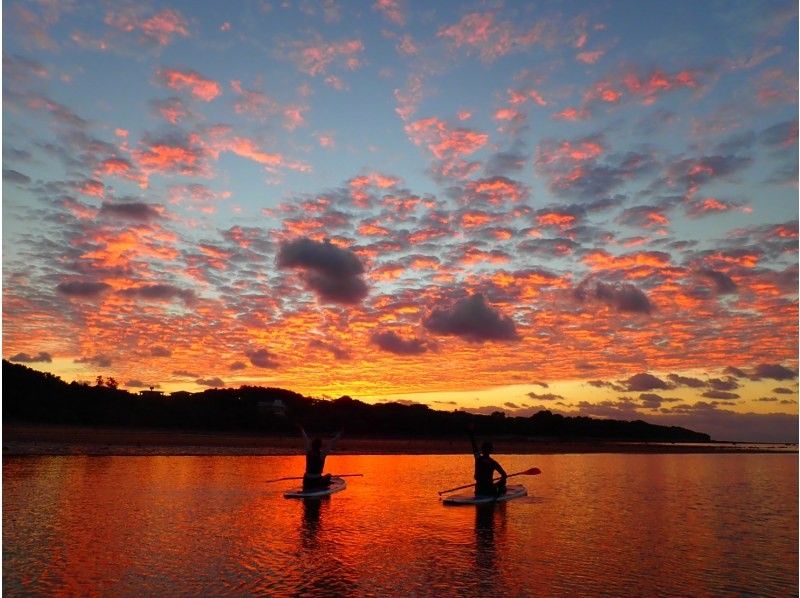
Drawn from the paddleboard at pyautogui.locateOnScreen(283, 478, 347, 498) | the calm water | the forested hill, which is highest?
the forested hill

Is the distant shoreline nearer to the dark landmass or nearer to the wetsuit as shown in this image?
the dark landmass

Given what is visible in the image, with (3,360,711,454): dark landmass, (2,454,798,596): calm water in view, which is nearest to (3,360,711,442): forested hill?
(3,360,711,454): dark landmass

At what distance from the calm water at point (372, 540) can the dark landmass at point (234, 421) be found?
6130 mm

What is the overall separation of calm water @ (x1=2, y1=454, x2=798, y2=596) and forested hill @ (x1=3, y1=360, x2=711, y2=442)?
4549 centimetres

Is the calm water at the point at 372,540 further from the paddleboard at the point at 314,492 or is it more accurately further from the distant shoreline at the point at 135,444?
the distant shoreline at the point at 135,444

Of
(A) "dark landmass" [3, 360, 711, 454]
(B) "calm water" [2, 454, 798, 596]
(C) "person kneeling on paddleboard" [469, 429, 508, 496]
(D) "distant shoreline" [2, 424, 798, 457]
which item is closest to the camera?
(B) "calm water" [2, 454, 798, 596]

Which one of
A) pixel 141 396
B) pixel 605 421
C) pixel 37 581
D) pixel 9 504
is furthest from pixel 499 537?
pixel 605 421

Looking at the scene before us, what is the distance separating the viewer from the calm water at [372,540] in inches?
581

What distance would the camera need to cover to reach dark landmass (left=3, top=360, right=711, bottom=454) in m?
68.5

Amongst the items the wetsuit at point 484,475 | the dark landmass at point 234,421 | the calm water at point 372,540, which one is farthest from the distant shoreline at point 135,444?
the wetsuit at point 484,475

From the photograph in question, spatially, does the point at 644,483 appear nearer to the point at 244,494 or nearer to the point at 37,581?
the point at 244,494

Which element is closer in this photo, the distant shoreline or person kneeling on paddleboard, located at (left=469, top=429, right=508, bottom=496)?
person kneeling on paddleboard, located at (left=469, top=429, right=508, bottom=496)

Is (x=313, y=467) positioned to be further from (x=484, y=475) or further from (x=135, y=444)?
(x=135, y=444)

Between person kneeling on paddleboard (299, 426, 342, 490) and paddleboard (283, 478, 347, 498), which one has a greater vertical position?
person kneeling on paddleboard (299, 426, 342, 490)
